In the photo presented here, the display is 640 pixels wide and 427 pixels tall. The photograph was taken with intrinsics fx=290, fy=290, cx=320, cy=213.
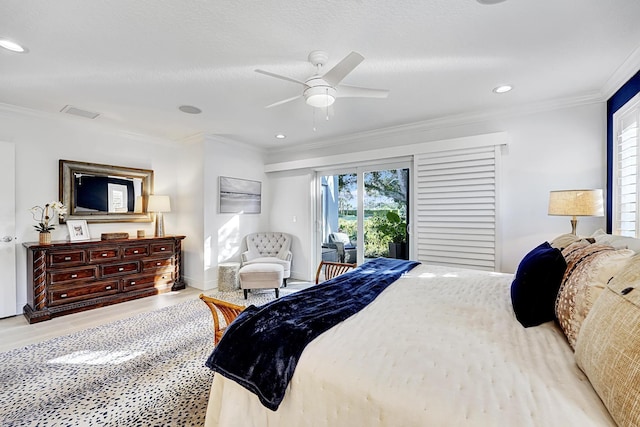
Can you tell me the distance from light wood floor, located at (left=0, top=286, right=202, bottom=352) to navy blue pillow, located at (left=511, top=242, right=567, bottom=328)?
399 cm

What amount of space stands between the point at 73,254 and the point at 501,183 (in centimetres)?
540

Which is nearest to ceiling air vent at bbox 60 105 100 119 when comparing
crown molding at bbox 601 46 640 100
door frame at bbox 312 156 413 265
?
door frame at bbox 312 156 413 265

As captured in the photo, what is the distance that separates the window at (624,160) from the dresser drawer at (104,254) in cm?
568

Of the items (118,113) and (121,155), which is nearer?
(118,113)

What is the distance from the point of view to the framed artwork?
16.4 ft

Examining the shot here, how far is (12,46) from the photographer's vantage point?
2238mm

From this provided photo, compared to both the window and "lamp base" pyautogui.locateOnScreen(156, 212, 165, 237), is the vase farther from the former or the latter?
the window

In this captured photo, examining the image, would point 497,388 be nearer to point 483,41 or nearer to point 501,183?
point 483,41

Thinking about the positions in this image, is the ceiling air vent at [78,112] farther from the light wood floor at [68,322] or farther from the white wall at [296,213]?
the white wall at [296,213]

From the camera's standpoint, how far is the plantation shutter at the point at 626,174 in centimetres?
253

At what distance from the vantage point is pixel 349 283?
215 centimetres

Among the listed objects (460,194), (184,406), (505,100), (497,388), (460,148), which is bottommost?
(184,406)

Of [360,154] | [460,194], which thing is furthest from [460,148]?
[360,154]

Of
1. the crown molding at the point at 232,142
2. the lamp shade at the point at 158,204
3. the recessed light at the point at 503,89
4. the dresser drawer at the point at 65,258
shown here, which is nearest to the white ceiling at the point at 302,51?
the recessed light at the point at 503,89
